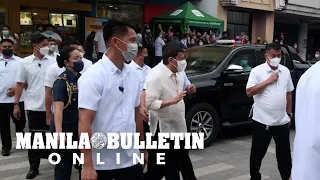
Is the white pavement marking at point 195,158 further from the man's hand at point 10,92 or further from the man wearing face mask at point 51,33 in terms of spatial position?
the man wearing face mask at point 51,33

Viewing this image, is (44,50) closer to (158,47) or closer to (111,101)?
(111,101)

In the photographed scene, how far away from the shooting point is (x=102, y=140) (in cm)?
305

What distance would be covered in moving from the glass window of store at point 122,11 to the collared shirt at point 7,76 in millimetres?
8691

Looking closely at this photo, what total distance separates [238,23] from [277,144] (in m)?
17.0

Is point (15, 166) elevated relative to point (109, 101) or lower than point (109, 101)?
lower

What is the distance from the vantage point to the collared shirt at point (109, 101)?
297 cm

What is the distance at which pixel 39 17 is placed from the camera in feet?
44.4

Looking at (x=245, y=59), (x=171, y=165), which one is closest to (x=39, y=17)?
(x=245, y=59)

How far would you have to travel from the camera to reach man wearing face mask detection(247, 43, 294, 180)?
4.80 meters

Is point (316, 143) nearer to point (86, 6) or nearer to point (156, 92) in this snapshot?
point (156, 92)

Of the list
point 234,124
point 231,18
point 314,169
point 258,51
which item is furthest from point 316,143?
point 231,18

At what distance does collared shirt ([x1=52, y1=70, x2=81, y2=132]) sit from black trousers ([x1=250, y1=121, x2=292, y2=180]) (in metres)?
2.10

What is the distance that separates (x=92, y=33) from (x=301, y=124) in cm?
1244

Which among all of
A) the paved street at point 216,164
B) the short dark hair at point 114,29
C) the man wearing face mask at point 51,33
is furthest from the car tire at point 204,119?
the man wearing face mask at point 51,33
